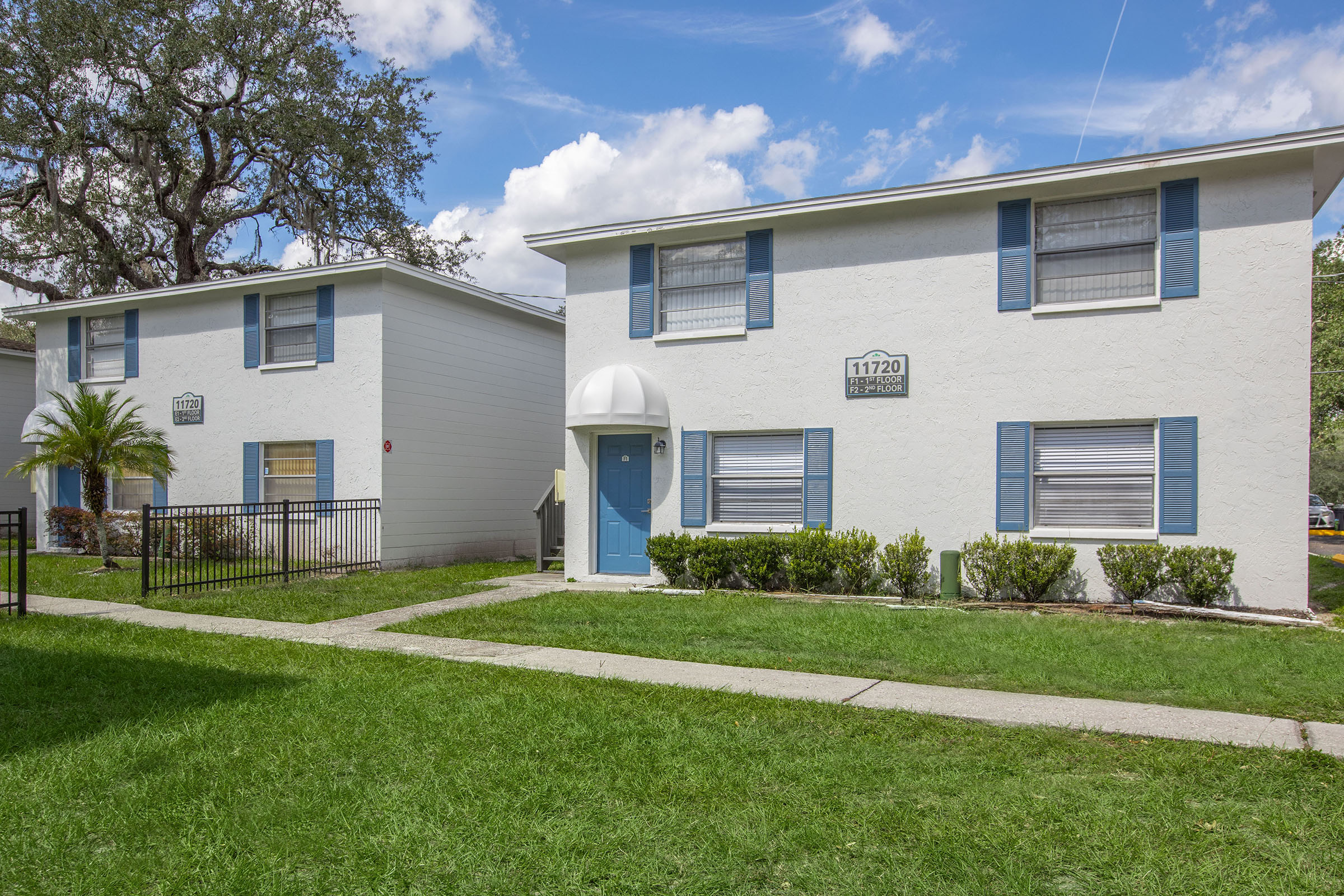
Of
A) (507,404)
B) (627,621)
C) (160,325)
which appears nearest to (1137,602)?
(627,621)

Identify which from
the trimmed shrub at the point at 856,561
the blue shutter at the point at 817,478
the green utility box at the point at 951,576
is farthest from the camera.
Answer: the blue shutter at the point at 817,478

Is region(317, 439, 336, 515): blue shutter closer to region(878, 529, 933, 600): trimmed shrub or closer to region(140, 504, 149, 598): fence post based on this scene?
region(140, 504, 149, 598): fence post

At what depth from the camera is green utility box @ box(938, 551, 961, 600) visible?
457 inches

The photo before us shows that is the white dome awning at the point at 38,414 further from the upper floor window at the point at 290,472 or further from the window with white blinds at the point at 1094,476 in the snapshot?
the window with white blinds at the point at 1094,476

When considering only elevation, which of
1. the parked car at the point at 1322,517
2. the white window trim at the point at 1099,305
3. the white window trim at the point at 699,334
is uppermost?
the white window trim at the point at 1099,305

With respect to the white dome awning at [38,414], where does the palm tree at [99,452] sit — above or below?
below

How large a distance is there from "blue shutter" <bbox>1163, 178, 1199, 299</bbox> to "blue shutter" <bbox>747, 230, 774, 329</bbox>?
499 centimetres

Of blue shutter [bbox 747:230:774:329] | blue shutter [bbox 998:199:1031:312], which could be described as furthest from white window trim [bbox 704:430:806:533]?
blue shutter [bbox 998:199:1031:312]

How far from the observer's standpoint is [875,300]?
12.6 meters

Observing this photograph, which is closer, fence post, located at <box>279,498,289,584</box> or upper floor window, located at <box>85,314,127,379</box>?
fence post, located at <box>279,498,289,584</box>

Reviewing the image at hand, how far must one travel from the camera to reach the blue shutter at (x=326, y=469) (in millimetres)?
15867

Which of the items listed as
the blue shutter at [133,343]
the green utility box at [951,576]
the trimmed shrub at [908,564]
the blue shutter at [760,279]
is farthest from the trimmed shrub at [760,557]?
the blue shutter at [133,343]

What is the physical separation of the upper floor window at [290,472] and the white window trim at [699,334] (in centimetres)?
682

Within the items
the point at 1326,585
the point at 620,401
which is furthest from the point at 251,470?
the point at 1326,585
